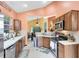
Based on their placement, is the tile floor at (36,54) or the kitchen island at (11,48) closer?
the kitchen island at (11,48)

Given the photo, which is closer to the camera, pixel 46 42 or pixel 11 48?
pixel 11 48

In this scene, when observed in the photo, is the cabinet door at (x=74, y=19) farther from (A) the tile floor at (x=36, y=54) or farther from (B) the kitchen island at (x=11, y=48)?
(B) the kitchen island at (x=11, y=48)

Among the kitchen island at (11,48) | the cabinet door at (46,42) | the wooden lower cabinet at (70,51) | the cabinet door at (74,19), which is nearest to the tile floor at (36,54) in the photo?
the kitchen island at (11,48)

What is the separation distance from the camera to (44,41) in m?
7.23

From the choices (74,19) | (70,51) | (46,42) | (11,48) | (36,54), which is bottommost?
(36,54)

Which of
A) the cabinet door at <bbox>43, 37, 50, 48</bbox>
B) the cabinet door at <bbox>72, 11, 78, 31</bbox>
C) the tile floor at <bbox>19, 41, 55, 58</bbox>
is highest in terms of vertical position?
the cabinet door at <bbox>72, 11, 78, 31</bbox>

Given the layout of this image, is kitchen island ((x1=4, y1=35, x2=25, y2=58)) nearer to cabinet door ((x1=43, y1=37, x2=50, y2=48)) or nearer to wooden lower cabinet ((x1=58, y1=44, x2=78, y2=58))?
wooden lower cabinet ((x1=58, y1=44, x2=78, y2=58))

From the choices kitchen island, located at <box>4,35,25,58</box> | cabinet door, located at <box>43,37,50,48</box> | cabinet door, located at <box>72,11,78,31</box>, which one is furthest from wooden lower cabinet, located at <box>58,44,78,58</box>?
cabinet door, located at <box>43,37,50,48</box>

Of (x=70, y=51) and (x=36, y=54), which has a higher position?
(x=70, y=51)

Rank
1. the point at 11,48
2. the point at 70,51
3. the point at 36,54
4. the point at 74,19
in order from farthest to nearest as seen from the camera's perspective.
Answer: the point at 36,54 → the point at 74,19 → the point at 70,51 → the point at 11,48

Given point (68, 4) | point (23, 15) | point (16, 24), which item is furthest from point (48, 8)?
point (68, 4)

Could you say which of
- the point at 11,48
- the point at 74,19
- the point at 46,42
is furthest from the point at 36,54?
the point at 74,19

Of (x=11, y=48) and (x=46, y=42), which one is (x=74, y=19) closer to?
(x=11, y=48)

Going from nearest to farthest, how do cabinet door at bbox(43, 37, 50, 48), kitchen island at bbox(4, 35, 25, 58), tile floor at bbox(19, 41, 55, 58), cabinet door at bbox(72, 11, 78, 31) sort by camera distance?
kitchen island at bbox(4, 35, 25, 58)
cabinet door at bbox(72, 11, 78, 31)
tile floor at bbox(19, 41, 55, 58)
cabinet door at bbox(43, 37, 50, 48)
